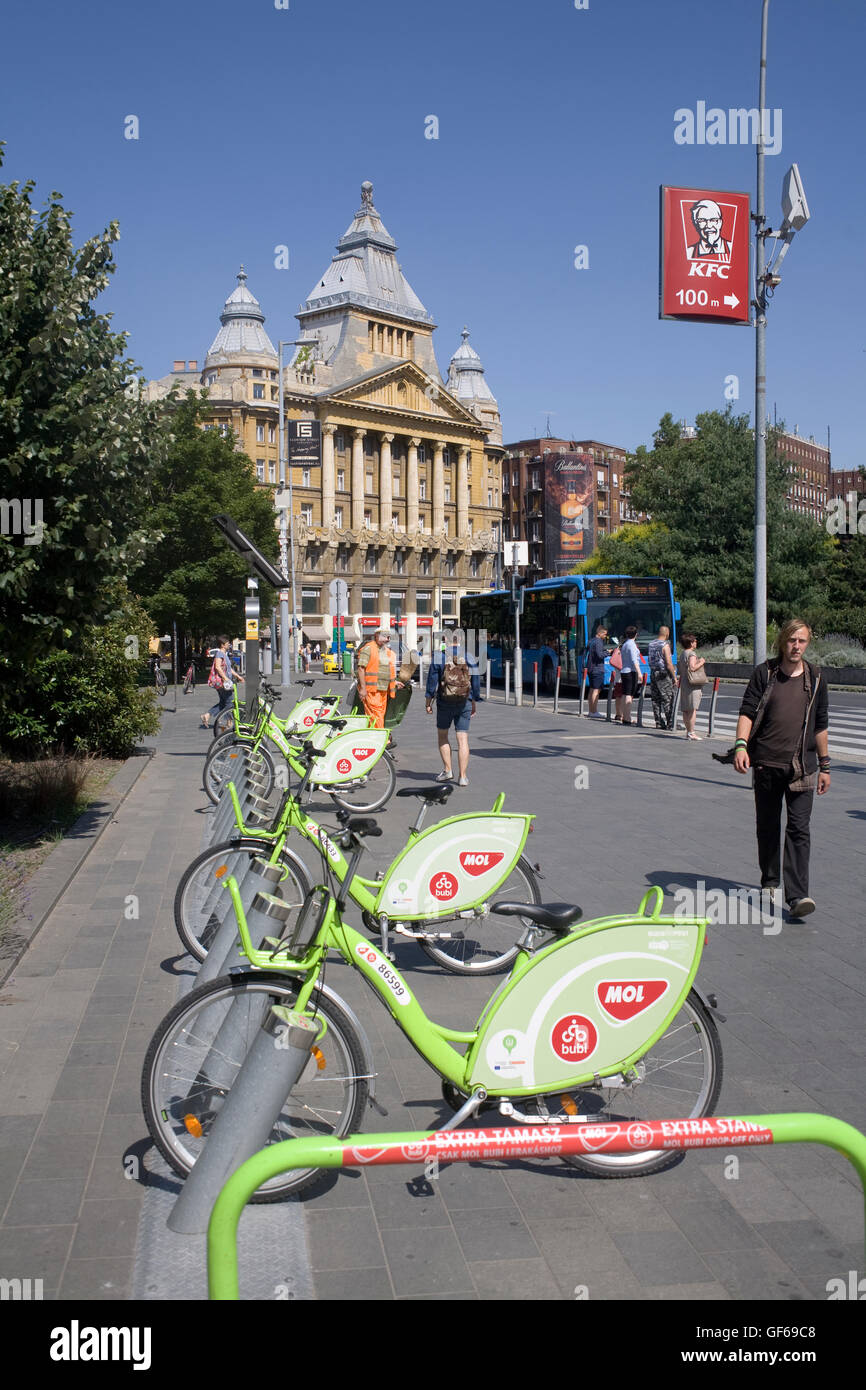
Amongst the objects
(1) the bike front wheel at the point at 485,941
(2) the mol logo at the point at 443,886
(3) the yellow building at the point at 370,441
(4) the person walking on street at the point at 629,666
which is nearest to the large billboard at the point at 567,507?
(3) the yellow building at the point at 370,441

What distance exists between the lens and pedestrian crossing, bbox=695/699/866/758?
18875 millimetres

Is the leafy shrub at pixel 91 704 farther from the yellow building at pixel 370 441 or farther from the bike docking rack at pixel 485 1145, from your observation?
the yellow building at pixel 370 441

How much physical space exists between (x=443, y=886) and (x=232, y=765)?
5523 millimetres

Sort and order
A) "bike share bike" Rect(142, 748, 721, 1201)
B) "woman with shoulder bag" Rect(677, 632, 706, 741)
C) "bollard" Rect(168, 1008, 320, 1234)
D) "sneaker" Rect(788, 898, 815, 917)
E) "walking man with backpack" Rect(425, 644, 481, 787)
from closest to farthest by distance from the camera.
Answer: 1. "bollard" Rect(168, 1008, 320, 1234)
2. "bike share bike" Rect(142, 748, 721, 1201)
3. "sneaker" Rect(788, 898, 815, 917)
4. "walking man with backpack" Rect(425, 644, 481, 787)
5. "woman with shoulder bag" Rect(677, 632, 706, 741)

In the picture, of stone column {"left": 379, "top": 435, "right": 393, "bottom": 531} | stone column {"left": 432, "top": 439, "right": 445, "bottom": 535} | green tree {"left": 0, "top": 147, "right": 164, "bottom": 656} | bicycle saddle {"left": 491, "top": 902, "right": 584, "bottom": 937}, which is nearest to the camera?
bicycle saddle {"left": 491, "top": 902, "right": 584, "bottom": 937}

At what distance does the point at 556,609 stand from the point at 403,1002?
102 ft

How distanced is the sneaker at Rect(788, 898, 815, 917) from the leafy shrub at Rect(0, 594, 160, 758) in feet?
27.3

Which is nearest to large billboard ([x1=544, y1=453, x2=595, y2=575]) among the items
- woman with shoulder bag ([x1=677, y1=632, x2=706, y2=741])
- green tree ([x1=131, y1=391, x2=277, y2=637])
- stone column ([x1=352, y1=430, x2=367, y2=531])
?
stone column ([x1=352, y1=430, x2=367, y2=531])

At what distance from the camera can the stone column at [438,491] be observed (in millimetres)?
108000

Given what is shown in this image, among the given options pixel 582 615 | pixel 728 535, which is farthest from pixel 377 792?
pixel 728 535

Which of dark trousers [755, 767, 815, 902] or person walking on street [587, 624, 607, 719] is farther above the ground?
person walking on street [587, 624, 607, 719]

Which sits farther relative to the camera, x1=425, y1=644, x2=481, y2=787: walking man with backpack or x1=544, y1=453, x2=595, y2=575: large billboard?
x1=544, y1=453, x2=595, y2=575: large billboard

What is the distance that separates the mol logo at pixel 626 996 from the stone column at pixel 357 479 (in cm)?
9778

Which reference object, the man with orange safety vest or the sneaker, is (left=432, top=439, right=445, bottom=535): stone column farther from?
the sneaker
